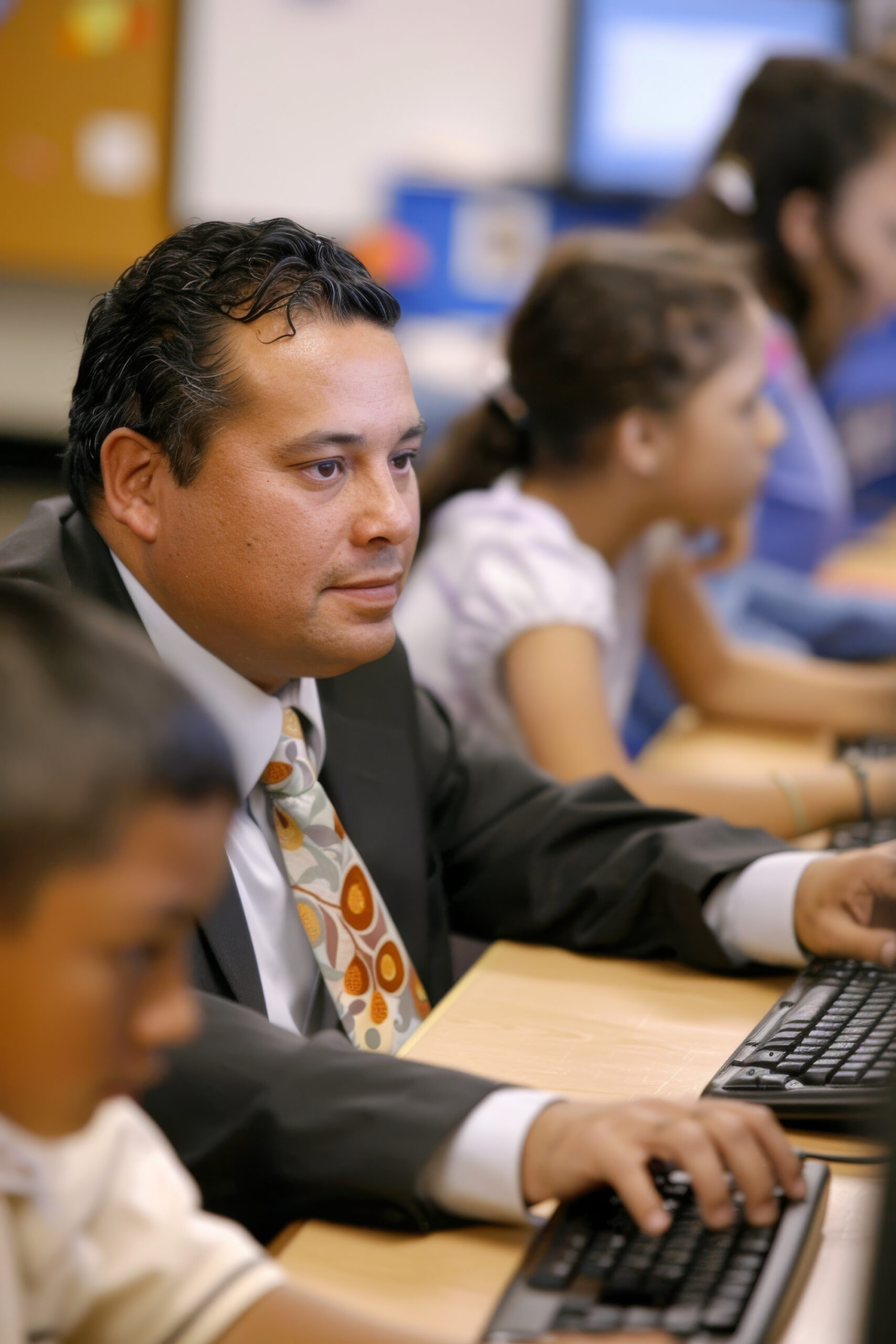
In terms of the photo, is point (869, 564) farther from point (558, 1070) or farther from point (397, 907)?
point (558, 1070)

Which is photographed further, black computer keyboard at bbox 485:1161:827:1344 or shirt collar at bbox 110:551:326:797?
shirt collar at bbox 110:551:326:797

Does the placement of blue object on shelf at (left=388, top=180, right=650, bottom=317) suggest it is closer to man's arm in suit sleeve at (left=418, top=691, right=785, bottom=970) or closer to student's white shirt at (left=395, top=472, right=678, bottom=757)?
student's white shirt at (left=395, top=472, right=678, bottom=757)

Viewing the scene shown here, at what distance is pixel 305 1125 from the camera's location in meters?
0.85

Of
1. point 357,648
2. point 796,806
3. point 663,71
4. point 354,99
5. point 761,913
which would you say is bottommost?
point 796,806

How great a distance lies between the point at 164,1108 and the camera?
2.85ft

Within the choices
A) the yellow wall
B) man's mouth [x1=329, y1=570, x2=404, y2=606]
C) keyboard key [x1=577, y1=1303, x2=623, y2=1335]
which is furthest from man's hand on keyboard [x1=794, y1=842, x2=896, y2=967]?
the yellow wall

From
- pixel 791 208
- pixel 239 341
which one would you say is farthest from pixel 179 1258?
pixel 791 208

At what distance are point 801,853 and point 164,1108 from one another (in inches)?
24.0

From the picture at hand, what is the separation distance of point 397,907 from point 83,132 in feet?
14.1

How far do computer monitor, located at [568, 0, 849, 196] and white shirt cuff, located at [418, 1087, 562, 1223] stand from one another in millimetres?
4247

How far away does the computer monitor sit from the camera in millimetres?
4711

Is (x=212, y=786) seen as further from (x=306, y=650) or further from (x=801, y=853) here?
(x=801, y=853)

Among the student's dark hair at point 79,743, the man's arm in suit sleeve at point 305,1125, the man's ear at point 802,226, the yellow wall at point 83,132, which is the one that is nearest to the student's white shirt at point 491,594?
the man's arm in suit sleeve at point 305,1125

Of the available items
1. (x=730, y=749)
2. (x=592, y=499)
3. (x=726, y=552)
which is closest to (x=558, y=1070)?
(x=592, y=499)
